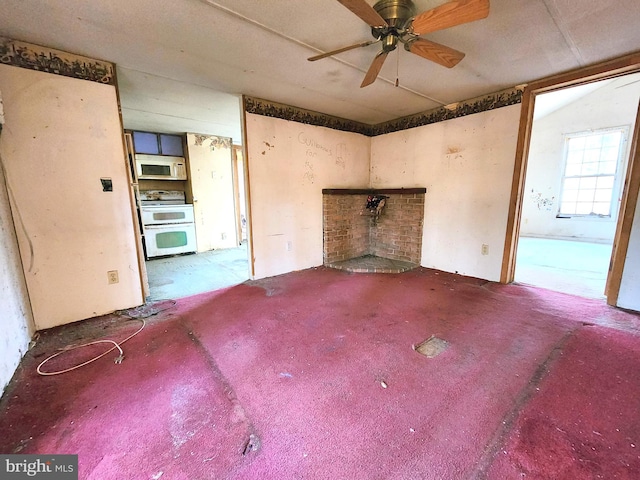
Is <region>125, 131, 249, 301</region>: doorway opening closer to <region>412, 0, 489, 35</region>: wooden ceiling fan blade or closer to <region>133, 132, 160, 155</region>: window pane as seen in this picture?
<region>133, 132, 160, 155</region>: window pane

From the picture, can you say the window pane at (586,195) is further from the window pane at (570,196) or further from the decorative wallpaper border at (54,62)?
the decorative wallpaper border at (54,62)

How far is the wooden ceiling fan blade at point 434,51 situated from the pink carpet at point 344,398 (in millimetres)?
2048

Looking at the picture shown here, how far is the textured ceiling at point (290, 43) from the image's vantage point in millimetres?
1624

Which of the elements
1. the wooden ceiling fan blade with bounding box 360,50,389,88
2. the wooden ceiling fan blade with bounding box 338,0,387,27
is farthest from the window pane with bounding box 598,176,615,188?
the wooden ceiling fan blade with bounding box 338,0,387,27

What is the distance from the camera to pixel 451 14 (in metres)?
1.38

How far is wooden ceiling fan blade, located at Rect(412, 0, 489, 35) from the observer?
4.27ft

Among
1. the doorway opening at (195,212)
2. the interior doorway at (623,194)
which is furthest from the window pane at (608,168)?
the doorway opening at (195,212)

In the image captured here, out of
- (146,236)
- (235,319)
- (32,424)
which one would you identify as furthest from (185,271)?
(32,424)

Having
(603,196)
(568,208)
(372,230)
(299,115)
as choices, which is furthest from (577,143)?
(299,115)

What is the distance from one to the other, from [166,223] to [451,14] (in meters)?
4.86

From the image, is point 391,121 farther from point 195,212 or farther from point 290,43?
point 195,212

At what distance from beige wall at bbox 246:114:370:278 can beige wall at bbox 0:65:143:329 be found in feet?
4.45

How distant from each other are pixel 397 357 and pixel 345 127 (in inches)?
137

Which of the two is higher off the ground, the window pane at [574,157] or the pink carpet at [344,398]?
the window pane at [574,157]
